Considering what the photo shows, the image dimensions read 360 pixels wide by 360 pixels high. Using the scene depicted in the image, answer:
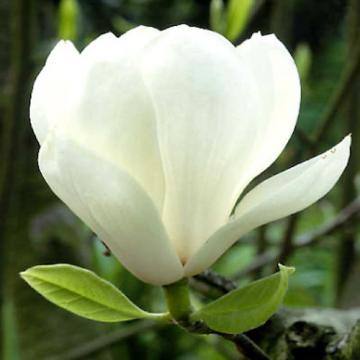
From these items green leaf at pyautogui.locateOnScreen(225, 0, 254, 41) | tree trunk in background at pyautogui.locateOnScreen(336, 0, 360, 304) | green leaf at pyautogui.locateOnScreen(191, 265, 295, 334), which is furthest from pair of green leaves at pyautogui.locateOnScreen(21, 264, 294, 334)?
tree trunk in background at pyautogui.locateOnScreen(336, 0, 360, 304)

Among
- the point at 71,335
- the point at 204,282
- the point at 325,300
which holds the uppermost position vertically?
the point at 204,282

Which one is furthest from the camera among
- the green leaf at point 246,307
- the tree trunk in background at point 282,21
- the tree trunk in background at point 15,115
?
the tree trunk in background at point 282,21

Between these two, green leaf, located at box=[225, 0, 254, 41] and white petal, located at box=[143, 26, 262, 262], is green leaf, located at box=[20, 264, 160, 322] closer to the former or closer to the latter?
white petal, located at box=[143, 26, 262, 262]

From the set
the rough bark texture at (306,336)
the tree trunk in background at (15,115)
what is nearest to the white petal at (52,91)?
the rough bark texture at (306,336)

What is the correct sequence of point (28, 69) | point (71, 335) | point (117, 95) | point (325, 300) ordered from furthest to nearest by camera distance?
point (325, 300), point (71, 335), point (28, 69), point (117, 95)

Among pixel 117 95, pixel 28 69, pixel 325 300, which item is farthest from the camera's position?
pixel 325 300

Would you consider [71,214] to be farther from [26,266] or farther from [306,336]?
[306,336]

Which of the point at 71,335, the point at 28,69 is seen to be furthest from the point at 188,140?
the point at 71,335

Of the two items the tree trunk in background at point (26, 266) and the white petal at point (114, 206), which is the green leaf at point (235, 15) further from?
the white petal at point (114, 206)

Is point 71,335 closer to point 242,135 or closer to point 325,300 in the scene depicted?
point 325,300
